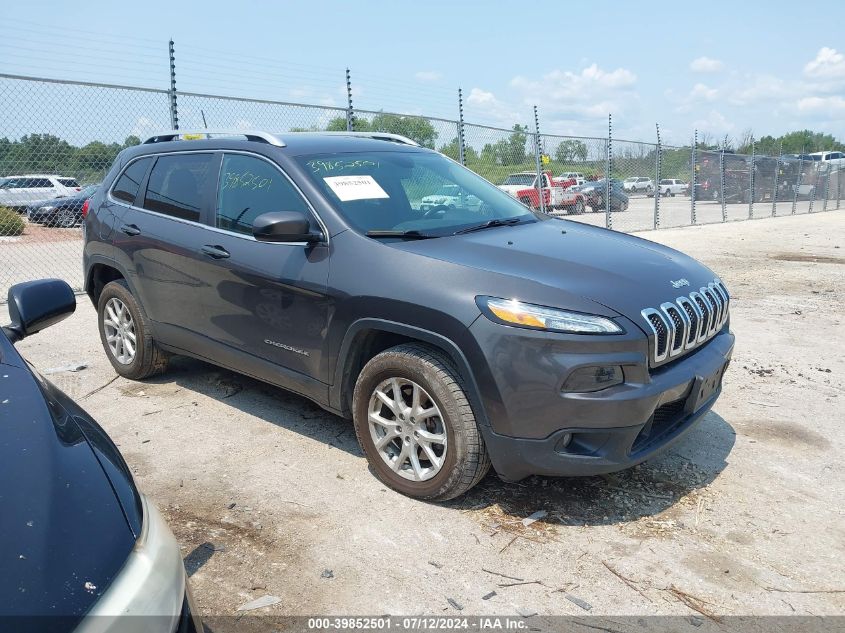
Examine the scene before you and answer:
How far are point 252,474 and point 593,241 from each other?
7.43 ft

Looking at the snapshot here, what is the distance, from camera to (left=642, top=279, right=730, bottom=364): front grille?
3113 millimetres

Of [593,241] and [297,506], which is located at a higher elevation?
[593,241]

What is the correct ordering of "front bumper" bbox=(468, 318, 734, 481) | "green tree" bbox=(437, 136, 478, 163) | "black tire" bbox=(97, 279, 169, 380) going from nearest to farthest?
"front bumper" bbox=(468, 318, 734, 481) → "black tire" bbox=(97, 279, 169, 380) → "green tree" bbox=(437, 136, 478, 163)

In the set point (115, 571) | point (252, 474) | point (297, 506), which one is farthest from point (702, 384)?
point (115, 571)

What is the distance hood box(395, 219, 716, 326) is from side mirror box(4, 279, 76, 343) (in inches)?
61.5

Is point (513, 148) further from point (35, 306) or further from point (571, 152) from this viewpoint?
point (35, 306)

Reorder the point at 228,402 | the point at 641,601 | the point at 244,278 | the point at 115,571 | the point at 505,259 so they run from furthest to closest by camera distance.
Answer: the point at 228,402
the point at 244,278
the point at 505,259
the point at 641,601
the point at 115,571

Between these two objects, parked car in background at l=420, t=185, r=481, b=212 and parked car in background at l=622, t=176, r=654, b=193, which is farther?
parked car in background at l=622, t=176, r=654, b=193

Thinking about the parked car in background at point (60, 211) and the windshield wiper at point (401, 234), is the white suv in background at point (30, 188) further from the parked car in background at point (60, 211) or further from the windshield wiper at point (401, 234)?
the windshield wiper at point (401, 234)

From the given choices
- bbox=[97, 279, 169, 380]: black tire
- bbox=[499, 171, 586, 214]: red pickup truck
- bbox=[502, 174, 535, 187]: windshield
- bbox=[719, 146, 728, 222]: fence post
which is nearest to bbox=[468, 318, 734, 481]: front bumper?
bbox=[97, 279, 169, 380]: black tire

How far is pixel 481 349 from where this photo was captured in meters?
3.04

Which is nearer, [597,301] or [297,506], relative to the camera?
[597,301]

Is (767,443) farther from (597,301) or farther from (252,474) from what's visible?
(252,474)

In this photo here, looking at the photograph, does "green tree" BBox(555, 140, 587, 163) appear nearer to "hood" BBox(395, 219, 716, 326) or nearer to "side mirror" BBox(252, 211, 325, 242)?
"hood" BBox(395, 219, 716, 326)
